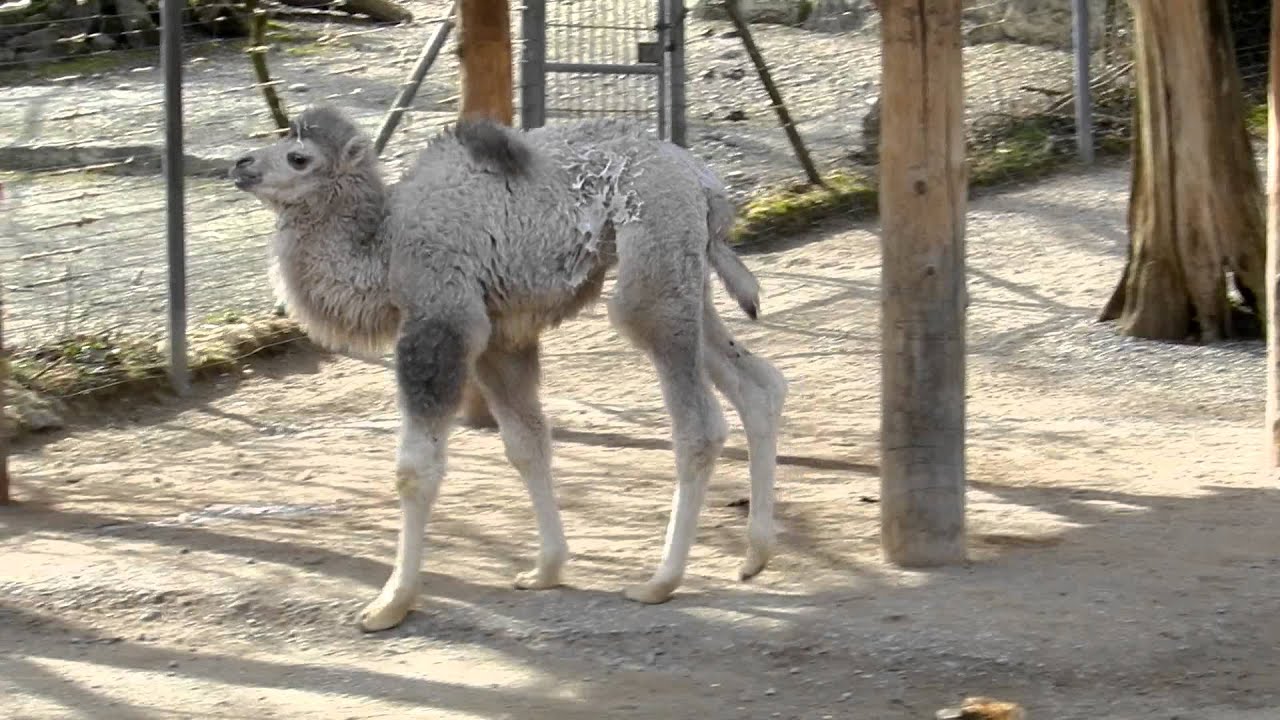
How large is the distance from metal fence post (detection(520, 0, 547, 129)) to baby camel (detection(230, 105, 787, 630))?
3.00 m

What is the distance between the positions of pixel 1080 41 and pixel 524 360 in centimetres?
791

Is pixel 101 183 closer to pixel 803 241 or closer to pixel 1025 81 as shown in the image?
pixel 803 241

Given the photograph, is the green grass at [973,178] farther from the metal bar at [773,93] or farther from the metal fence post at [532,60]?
the metal fence post at [532,60]

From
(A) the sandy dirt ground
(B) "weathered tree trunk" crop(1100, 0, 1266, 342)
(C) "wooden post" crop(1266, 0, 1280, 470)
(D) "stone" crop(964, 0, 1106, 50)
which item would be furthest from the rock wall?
(C) "wooden post" crop(1266, 0, 1280, 470)

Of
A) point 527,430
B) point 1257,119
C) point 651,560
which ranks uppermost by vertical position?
point 1257,119

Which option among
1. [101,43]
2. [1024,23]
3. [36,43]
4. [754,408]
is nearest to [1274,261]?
[754,408]

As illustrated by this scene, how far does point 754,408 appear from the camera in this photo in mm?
6566

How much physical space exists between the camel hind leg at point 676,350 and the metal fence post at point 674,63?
15.7 ft

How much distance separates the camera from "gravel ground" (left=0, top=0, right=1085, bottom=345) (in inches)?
427

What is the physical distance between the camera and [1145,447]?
8.09 meters

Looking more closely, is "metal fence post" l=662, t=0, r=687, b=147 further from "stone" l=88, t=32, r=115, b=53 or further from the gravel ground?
"stone" l=88, t=32, r=115, b=53

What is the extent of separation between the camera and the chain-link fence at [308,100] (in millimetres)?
10977

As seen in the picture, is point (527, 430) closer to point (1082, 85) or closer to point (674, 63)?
point (674, 63)

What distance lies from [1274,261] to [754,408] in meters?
2.53
